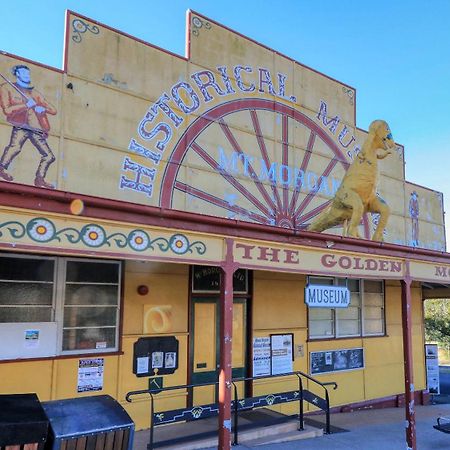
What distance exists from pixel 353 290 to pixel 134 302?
5.50 meters

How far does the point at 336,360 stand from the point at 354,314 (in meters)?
1.24

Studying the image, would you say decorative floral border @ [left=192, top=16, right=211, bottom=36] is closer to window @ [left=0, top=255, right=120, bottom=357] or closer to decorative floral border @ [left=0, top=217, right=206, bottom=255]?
window @ [left=0, top=255, right=120, bottom=357]

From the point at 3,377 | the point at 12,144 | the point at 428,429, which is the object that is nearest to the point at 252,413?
the point at 428,429

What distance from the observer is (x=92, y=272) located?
24.8 ft

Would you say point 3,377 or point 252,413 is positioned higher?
point 3,377

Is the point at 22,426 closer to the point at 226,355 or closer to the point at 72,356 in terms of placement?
the point at 226,355

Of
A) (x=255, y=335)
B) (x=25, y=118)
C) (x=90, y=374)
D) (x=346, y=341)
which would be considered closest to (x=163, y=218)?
(x=90, y=374)

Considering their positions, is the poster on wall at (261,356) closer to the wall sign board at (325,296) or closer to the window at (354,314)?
the window at (354,314)

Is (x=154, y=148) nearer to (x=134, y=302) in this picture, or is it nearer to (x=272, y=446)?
(x=134, y=302)

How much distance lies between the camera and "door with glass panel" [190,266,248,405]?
839 cm

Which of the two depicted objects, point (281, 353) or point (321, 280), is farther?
point (321, 280)

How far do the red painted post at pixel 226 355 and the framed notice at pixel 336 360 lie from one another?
4771 mm

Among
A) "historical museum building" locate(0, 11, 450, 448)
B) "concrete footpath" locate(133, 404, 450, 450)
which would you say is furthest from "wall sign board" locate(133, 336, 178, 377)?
"concrete footpath" locate(133, 404, 450, 450)

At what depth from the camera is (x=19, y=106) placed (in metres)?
7.27
